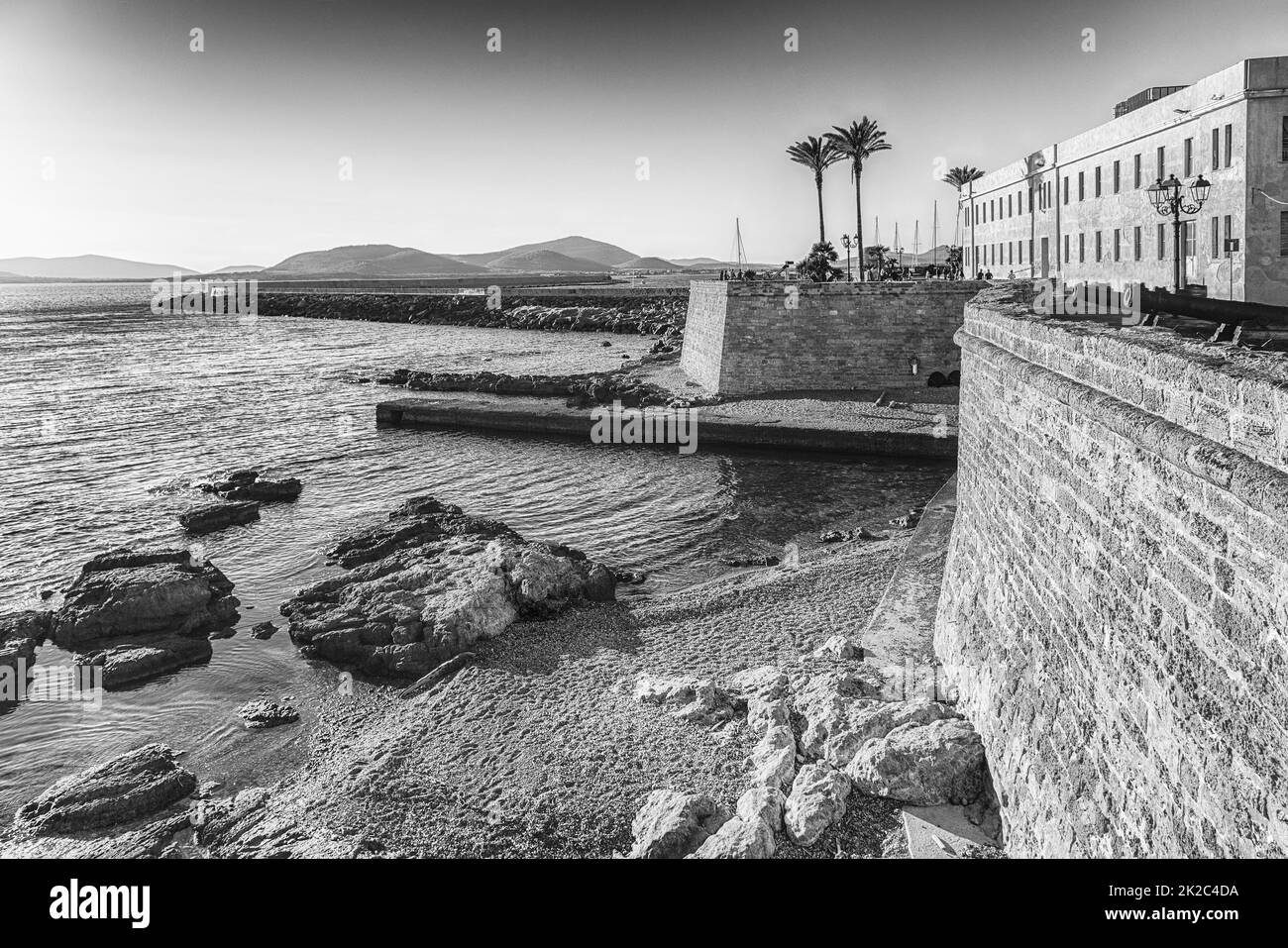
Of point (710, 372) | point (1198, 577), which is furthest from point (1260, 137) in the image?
point (1198, 577)

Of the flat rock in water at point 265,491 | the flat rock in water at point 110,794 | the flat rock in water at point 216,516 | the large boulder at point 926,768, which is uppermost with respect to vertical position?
the flat rock in water at point 265,491

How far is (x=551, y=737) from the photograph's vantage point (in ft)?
35.2

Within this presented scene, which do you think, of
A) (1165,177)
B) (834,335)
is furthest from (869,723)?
(834,335)

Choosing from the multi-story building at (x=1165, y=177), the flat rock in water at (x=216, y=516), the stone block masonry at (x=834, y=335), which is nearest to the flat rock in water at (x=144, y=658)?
the flat rock in water at (x=216, y=516)

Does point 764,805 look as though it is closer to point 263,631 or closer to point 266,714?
point 266,714

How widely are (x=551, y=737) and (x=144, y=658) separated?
6786 mm

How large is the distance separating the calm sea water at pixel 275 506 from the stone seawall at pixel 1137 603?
806 cm

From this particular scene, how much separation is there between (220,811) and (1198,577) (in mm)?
9244

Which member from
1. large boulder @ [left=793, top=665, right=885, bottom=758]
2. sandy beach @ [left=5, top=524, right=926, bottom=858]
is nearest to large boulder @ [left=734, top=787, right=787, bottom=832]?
sandy beach @ [left=5, top=524, right=926, bottom=858]

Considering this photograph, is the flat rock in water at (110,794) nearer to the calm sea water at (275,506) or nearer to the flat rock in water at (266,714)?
the calm sea water at (275,506)

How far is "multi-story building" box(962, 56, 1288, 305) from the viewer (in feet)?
74.6

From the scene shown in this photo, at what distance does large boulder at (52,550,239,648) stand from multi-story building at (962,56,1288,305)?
21710 mm

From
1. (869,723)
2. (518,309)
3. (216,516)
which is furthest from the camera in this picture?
(518,309)

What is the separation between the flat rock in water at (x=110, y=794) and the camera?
385 inches
